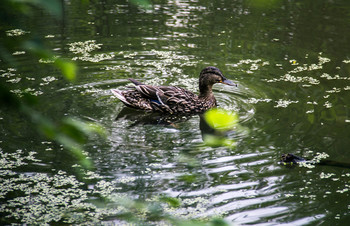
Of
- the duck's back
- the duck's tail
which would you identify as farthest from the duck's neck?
the duck's tail

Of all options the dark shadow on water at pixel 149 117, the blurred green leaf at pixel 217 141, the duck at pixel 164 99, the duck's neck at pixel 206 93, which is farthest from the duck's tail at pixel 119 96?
the blurred green leaf at pixel 217 141

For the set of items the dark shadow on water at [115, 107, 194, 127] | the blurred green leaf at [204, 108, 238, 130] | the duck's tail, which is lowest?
the dark shadow on water at [115, 107, 194, 127]

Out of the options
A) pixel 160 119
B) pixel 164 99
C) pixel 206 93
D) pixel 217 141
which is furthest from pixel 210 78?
pixel 217 141

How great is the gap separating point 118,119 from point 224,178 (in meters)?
2.32

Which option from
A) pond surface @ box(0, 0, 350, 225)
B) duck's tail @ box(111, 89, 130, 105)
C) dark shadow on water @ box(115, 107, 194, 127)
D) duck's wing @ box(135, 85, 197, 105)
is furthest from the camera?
duck's wing @ box(135, 85, 197, 105)

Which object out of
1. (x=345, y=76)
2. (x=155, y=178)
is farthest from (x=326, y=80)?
(x=155, y=178)

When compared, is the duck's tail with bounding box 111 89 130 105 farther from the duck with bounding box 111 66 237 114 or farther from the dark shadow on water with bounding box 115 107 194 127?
the dark shadow on water with bounding box 115 107 194 127

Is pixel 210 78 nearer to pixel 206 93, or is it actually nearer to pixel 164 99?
pixel 206 93

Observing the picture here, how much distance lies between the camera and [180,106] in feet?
22.9

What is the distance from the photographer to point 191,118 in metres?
6.96

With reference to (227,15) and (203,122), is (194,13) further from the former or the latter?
(203,122)

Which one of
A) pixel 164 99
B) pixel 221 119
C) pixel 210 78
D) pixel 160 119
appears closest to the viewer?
pixel 221 119

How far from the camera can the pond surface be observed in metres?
4.37

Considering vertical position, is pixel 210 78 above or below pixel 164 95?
above
